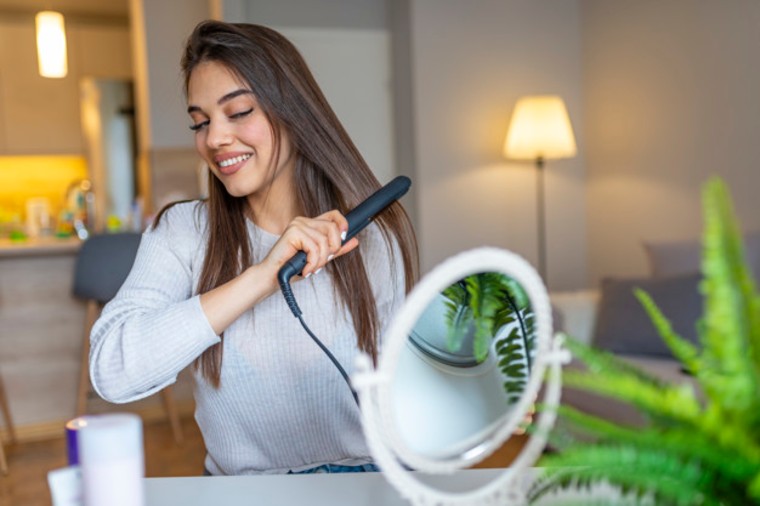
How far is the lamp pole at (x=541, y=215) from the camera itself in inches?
163

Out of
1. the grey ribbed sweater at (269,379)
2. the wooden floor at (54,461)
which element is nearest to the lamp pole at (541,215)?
the wooden floor at (54,461)

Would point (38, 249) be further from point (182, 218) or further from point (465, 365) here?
point (465, 365)

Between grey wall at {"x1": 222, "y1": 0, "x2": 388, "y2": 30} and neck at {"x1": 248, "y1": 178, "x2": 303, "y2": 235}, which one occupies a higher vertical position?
grey wall at {"x1": 222, "y1": 0, "x2": 388, "y2": 30}

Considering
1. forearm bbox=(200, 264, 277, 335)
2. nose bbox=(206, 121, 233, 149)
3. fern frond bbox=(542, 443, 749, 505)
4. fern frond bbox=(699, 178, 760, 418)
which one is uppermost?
nose bbox=(206, 121, 233, 149)

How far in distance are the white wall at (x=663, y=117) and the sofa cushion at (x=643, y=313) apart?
60 centimetres

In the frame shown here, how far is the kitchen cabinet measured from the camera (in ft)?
17.8

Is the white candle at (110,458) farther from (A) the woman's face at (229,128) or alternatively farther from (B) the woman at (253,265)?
(A) the woman's face at (229,128)

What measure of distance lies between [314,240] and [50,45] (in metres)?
3.28

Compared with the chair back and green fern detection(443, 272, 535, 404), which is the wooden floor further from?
green fern detection(443, 272, 535, 404)

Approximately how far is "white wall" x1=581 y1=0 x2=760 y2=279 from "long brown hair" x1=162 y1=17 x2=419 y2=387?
254 cm

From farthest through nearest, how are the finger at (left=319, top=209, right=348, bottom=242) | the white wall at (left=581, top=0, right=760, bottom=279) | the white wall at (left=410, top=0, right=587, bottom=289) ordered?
the white wall at (left=410, top=0, right=587, bottom=289)
the white wall at (left=581, top=0, right=760, bottom=279)
the finger at (left=319, top=209, right=348, bottom=242)

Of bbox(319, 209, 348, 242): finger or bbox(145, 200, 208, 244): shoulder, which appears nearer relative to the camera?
bbox(319, 209, 348, 242): finger

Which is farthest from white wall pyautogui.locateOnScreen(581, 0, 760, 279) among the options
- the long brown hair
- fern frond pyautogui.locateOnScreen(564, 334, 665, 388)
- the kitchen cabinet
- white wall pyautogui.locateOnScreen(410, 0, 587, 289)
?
the kitchen cabinet

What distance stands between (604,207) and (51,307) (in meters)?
2.85
